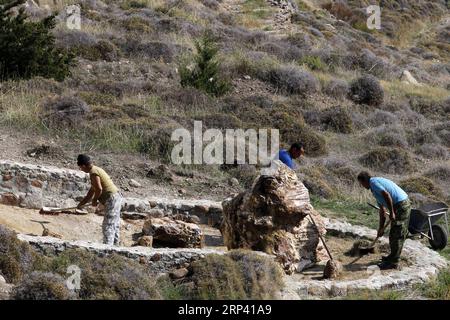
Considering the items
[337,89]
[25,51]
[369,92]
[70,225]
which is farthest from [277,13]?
[70,225]

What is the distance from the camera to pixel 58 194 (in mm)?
11602

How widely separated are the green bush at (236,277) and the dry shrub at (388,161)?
1024 centimetres

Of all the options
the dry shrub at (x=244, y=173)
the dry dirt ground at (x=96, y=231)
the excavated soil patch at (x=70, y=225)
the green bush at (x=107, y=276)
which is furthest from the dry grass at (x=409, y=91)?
the green bush at (x=107, y=276)

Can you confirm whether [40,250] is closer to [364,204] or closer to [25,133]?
[25,133]

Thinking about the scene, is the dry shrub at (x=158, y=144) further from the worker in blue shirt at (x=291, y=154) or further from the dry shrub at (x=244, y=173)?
the worker in blue shirt at (x=291, y=154)

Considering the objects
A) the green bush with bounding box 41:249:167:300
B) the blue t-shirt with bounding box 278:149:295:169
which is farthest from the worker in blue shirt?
the green bush with bounding box 41:249:167:300

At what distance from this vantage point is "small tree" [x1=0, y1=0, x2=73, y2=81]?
18.5 meters

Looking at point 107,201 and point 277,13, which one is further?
point 277,13

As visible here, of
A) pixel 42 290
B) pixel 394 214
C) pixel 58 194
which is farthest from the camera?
pixel 58 194

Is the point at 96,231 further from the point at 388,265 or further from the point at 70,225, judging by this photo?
the point at 388,265

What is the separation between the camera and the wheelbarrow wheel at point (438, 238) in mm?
10867

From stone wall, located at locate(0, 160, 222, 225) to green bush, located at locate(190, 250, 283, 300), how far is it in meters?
3.64

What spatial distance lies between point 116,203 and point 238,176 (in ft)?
16.4

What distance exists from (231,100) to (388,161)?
486cm
